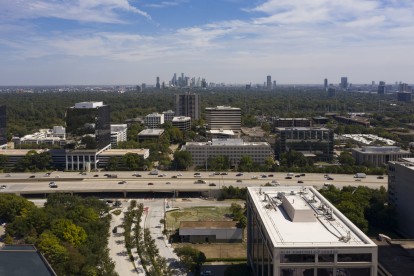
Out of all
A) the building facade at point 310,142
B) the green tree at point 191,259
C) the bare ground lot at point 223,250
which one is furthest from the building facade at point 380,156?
the green tree at point 191,259

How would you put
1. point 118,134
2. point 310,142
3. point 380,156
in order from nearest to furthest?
point 380,156 → point 310,142 → point 118,134

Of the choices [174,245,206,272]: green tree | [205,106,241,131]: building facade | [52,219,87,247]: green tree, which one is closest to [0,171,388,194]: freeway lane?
[52,219,87,247]: green tree

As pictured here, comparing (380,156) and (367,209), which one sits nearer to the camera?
(367,209)

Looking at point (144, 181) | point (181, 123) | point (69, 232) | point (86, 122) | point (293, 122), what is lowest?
point (144, 181)

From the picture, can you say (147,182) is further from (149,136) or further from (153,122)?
(153,122)

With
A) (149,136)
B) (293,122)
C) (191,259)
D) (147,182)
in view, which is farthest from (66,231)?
(293,122)

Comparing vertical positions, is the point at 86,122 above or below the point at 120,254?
above

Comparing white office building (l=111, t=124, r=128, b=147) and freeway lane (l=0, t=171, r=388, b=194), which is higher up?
white office building (l=111, t=124, r=128, b=147)

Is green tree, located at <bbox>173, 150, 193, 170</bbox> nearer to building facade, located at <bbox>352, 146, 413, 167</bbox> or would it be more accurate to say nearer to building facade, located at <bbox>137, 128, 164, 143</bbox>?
building facade, located at <bbox>137, 128, 164, 143</bbox>
